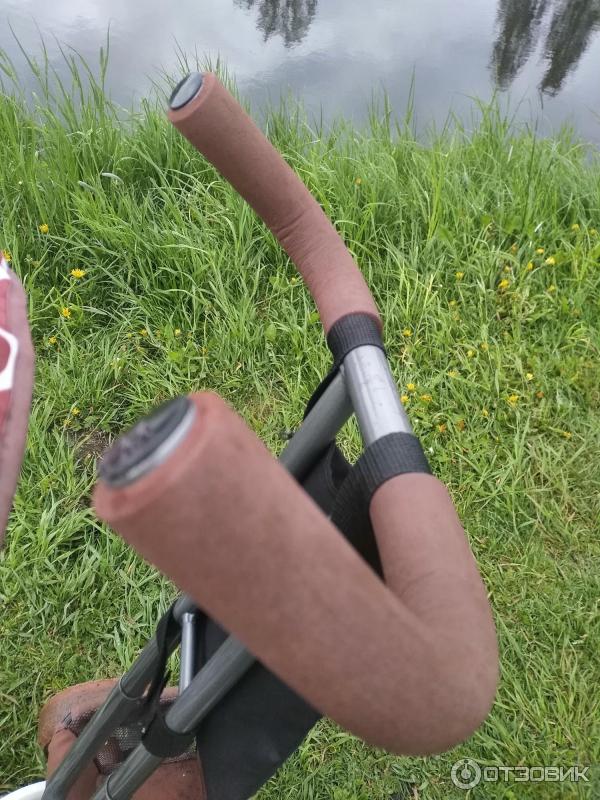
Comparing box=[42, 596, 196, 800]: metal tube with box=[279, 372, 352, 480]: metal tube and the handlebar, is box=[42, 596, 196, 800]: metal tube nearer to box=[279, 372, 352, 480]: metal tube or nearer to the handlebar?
box=[279, 372, 352, 480]: metal tube

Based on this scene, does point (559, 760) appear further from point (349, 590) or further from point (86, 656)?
point (349, 590)

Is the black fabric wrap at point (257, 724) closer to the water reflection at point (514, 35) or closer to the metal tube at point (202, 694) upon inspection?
the metal tube at point (202, 694)

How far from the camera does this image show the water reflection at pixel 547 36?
12.0ft

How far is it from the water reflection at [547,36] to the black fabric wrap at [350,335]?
351cm

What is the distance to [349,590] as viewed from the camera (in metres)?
0.27

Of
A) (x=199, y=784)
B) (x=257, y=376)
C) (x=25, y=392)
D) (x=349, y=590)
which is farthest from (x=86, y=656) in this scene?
(x=349, y=590)

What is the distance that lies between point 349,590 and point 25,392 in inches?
11.4

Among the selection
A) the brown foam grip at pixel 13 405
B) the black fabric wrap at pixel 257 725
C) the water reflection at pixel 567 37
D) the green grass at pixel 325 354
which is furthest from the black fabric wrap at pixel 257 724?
the water reflection at pixel 567 37

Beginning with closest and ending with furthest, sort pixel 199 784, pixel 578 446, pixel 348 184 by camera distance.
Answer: pixel 199 784 < pixel 578 446 < pixel 348 184

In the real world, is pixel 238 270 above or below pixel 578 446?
above

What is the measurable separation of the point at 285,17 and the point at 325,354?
277cm

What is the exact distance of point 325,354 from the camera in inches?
74.6

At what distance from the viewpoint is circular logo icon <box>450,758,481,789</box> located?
1.36 m

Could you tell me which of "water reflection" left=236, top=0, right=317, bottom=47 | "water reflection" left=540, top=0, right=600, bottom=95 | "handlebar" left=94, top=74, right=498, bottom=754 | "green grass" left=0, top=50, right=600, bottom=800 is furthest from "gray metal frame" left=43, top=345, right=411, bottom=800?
"water reflection" left=540, top=0, right=600, bottom=95
